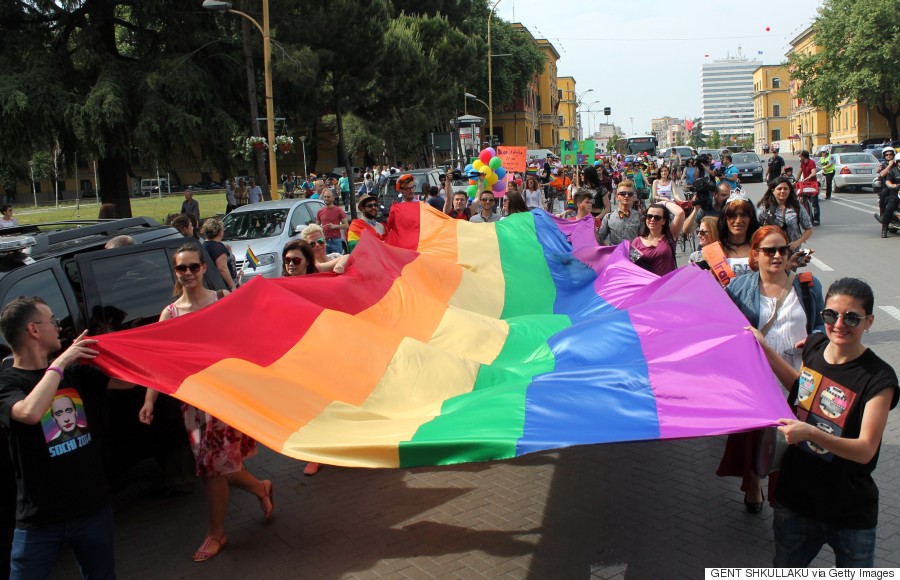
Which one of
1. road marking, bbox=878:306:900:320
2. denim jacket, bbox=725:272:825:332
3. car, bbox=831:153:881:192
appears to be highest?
car, bbox=831:153:881:192

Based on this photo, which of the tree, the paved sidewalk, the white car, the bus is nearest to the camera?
the paved sidewalk

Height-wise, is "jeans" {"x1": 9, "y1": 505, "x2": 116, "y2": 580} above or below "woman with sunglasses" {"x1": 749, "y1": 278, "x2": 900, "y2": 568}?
below

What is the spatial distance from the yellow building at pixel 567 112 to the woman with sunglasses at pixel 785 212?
372 feet

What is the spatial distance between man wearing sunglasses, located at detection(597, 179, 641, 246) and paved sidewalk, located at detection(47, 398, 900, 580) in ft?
8.89

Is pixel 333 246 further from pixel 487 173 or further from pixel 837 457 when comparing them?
pixel 837 457

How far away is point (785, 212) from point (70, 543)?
308 inches

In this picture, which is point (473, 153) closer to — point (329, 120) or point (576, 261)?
point (329, 120)

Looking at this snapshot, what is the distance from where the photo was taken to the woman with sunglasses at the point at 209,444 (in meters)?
4.96

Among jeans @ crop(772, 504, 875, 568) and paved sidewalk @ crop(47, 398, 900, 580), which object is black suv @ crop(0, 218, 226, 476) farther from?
jeans @ crop(772, 504, 875, 568)

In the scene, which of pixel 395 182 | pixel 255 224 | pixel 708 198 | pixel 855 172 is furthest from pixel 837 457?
pixel 855 172

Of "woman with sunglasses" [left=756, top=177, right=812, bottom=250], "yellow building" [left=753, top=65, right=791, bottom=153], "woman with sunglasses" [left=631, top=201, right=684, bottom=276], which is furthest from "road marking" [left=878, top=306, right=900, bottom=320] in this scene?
"yellow building" [left=753, top=65, right=791, bottom=153]

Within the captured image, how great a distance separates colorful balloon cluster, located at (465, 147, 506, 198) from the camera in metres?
15.9

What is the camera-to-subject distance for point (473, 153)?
4384 centimetres

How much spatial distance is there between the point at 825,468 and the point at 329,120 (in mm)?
45792
